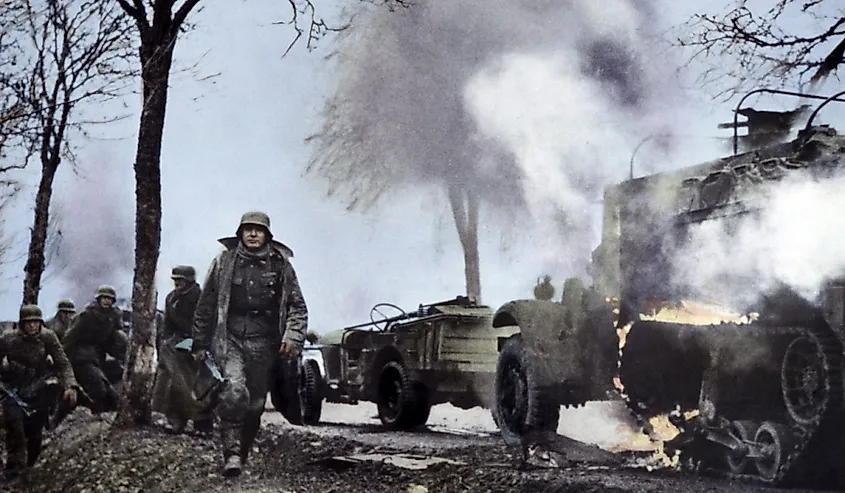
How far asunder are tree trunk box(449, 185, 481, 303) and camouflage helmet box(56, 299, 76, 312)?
3.15 m

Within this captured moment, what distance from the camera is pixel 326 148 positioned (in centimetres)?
669

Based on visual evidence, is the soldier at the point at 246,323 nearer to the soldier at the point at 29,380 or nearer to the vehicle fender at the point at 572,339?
the vehicle fender at the point at 572,339

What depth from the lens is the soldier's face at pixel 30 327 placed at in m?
→ 7.11

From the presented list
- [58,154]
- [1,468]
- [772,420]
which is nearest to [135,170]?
[58,154]

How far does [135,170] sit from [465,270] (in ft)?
7.54

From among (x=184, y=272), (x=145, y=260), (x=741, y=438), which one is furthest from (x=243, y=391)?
(x=741, y=438)

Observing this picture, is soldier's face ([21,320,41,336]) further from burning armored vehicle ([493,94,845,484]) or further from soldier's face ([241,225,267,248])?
burning armored vehicle ([493,94,845,484])

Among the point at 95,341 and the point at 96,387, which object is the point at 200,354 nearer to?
the point at 96,387

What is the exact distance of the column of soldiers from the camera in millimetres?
5840

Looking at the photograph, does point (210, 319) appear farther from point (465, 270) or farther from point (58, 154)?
point (58, 154)

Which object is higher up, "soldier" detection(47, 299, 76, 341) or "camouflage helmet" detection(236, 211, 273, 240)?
"camouflage helmet" detection(236, 211, 273, 240)

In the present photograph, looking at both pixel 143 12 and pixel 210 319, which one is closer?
pixel 210 319

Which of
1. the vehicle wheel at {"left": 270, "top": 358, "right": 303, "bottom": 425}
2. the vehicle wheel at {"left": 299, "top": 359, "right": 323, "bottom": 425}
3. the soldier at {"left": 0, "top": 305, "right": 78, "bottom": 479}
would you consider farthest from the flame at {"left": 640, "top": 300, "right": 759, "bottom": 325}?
the soldier at {"left": 0, "top": 305, "right": 78, "bottom": 479}

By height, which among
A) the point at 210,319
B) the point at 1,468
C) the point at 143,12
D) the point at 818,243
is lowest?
the point at 1,468
